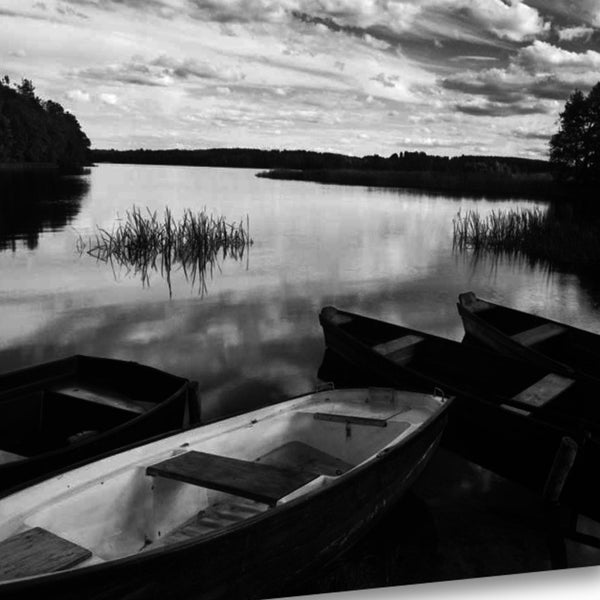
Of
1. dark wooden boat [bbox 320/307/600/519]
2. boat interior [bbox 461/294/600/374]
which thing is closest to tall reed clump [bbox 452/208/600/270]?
boat interior [bbox 461/294/600/374]

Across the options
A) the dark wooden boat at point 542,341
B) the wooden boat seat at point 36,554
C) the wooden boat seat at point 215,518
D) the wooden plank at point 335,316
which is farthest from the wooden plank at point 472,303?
the wooden boat seat at point 36,554

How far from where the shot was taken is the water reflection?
12750 mm

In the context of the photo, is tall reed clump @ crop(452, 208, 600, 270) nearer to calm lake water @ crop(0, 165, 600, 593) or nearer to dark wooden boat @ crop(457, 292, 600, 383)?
calm lake water @ crop(0, 165, 600, 593)

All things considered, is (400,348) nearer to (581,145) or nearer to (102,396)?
(102,396)

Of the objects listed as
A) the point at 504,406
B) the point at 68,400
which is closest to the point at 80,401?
the point at 68,400

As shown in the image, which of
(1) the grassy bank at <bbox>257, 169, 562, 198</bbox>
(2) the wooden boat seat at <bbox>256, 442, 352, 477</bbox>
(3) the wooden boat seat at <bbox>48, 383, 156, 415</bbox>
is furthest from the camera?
(1) the grassy bank at <bbox>257, 169, 562, 198</bbox>

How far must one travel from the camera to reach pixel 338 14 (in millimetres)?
3668

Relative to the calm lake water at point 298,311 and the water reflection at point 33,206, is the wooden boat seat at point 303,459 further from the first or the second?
the water reflection at point 33,206

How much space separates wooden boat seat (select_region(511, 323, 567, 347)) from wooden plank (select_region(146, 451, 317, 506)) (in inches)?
135

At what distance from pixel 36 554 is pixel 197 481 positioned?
675 mm

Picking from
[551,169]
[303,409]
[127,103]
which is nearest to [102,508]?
[303,409]

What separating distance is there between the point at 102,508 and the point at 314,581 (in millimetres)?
1091

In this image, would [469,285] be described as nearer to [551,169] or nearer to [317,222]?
[551,169]

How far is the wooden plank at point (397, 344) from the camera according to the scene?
534 cm
